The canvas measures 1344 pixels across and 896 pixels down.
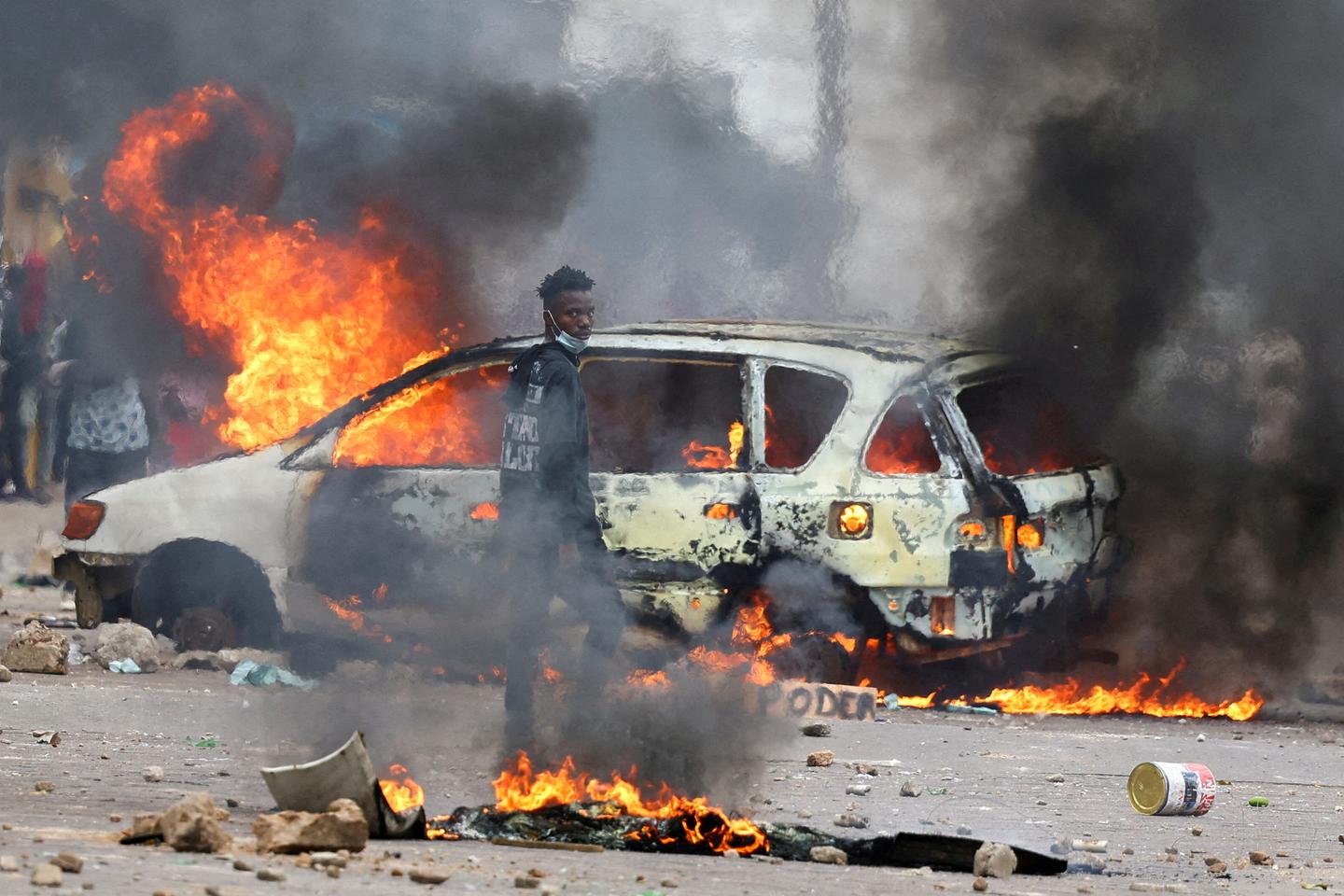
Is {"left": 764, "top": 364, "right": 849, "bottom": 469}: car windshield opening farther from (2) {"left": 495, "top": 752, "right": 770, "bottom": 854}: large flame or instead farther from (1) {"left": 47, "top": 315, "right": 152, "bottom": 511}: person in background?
(1) {"left": 47, "top": 315, "right": 152, "bottom": 511}: person in background

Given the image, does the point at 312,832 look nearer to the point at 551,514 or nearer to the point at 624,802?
the point at 624,802

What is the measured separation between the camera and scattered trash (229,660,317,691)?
30.3ft

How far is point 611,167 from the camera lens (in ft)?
46.1

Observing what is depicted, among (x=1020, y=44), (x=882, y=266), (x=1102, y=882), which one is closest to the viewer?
(x=1102, y=882)

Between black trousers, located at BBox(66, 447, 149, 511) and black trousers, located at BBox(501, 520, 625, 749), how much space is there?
5.86 meters

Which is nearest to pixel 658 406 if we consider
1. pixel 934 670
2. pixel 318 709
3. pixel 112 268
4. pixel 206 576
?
pixel 934 670

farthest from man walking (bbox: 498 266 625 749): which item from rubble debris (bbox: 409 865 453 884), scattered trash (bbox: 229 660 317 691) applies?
scattered trash (bbox: 229 660 317 691)

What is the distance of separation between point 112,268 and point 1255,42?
25.0ft

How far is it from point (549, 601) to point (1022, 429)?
3.42 m

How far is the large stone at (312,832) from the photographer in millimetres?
4973

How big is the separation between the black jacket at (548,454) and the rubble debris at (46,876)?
268cm

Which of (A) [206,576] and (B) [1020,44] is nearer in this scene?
(A) [206,576]

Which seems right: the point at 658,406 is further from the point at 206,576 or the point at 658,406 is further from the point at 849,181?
the point at 849,181

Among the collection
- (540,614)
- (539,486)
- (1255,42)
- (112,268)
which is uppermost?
(1255,42)
